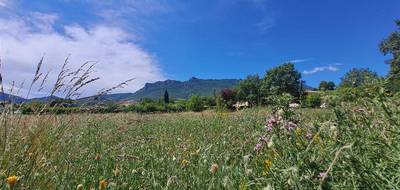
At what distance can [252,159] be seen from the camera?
268cm

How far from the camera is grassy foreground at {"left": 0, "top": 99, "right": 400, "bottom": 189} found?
1.40 m

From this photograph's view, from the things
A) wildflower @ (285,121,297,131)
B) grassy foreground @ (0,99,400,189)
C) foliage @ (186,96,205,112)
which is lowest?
grassy foreground @ (0,99,400,189)

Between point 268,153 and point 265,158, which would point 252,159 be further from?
point 268,153

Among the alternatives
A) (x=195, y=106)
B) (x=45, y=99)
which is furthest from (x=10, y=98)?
(x=195, y=106)

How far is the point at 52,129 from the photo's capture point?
2.81 meters

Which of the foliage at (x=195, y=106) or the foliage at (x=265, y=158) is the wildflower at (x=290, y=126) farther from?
the foliage at (x=195, y=106)

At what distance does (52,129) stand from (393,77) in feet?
7.43

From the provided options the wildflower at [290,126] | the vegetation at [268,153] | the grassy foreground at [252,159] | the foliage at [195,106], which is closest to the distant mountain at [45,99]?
the vegetation at [268,153]

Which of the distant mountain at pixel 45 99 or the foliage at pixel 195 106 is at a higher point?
the foliage at pixel 195 106

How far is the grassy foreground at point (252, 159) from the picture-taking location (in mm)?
1397

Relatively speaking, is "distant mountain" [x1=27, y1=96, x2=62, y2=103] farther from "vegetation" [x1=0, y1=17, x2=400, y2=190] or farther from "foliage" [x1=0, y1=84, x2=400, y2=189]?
"foliage" [x1=0, y1=84, x2=400, y2=189]

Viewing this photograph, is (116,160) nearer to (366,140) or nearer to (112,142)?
(112,142)

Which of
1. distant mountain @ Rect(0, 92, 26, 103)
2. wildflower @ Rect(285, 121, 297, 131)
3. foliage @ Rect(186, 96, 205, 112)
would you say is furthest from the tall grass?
foliage @ Rect(186, 96, 205, 112)

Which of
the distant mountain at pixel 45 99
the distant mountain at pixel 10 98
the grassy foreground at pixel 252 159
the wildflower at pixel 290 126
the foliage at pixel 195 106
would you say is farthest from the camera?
the foliage at pixel 195 106
